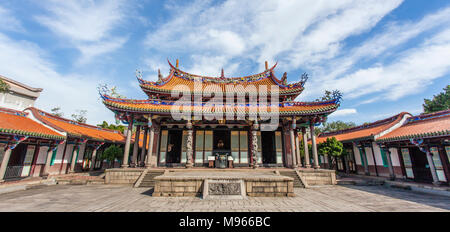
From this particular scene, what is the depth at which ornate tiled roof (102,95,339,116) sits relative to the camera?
34.9 feet

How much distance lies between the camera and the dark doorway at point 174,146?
13195mm

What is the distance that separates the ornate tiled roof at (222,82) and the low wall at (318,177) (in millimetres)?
6538

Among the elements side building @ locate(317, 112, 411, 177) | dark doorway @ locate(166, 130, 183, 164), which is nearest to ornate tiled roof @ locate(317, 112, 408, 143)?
side building @ locate(317, 112, 411, 177)

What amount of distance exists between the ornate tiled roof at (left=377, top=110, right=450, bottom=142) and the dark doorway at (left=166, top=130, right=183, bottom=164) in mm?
14285

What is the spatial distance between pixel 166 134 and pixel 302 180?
1002 cm

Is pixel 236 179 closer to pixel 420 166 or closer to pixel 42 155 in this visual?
pixel 420 166

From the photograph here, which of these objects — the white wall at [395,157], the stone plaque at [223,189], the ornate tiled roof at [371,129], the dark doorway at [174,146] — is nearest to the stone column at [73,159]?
the dark doorway at [174,146]

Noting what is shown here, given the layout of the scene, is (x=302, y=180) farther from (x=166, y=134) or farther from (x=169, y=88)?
(x=169, y=88)

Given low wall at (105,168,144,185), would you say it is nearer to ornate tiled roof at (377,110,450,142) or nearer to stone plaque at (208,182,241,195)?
stone plaque at (208,182,241,195)

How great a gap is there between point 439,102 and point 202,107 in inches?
1475

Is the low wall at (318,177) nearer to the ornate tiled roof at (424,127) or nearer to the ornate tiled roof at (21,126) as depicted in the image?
the ornate tiled roof at (424,127)

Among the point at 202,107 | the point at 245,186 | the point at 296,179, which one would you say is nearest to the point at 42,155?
the point at 202,107
